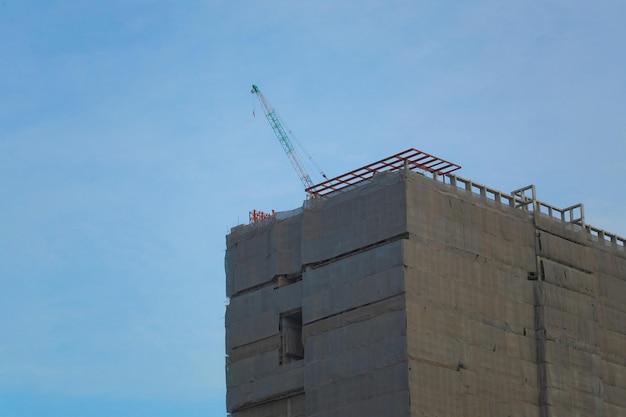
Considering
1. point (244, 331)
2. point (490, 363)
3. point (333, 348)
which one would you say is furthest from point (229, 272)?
point (490, 363)

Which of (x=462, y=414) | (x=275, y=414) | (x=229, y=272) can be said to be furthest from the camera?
(x=229, y=272)

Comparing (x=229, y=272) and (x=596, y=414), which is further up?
(x=229, y=272)

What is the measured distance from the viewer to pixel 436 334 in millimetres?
142875

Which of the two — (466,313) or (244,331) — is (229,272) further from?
(466,313)

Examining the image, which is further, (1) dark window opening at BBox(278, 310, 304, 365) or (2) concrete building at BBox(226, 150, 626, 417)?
(1) dark window opening at BBox(278, 310, 304, 365)

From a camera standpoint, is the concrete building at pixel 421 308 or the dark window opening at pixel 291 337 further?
the dark window opening at pixel 291 337

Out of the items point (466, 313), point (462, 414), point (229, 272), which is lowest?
point (462, 414)

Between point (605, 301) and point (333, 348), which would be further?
point (605, 301)

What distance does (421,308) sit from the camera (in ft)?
467

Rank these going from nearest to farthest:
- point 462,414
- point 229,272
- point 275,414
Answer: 1. point 462,414
2. point 275,414
3. point 229,272

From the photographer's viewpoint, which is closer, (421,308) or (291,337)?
(421,308)

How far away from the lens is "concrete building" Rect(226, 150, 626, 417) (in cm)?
14250

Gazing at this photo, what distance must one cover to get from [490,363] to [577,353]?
12924 mm

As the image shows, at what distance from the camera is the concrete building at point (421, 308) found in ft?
468
